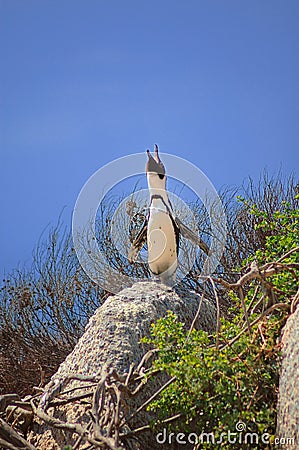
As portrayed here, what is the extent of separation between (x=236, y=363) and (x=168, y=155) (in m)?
1.24

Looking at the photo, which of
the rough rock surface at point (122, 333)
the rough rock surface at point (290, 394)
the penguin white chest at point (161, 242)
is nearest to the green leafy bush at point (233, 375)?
the rough rock surface at point (290, 394)

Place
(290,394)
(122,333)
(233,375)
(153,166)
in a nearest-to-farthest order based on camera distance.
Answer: (290,394)
(233,375)
(122,333)
(153,166)

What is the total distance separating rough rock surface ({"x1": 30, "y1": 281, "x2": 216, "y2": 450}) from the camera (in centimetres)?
228

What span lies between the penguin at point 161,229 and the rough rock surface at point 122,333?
79 millimetres

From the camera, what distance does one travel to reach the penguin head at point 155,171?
109 inches

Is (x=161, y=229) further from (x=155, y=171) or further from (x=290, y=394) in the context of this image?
(x=290, y=394)

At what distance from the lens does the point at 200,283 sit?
17.7ft

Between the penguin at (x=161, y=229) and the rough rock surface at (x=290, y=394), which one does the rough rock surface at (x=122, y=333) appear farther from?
the rough rock surface at (x=290, y=394)

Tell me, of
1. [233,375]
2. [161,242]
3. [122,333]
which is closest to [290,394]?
[233,375]

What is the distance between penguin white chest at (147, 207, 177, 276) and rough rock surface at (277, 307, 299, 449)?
4.02 feet

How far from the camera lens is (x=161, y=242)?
110 inches

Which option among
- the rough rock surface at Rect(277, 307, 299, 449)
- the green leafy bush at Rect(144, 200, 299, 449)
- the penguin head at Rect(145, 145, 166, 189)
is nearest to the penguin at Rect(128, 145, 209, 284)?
the penguin head at Rect(145, 145, 166, 189)

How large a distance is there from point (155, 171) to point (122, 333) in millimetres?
705

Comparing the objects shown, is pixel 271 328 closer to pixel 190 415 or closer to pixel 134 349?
pixel 190 415
